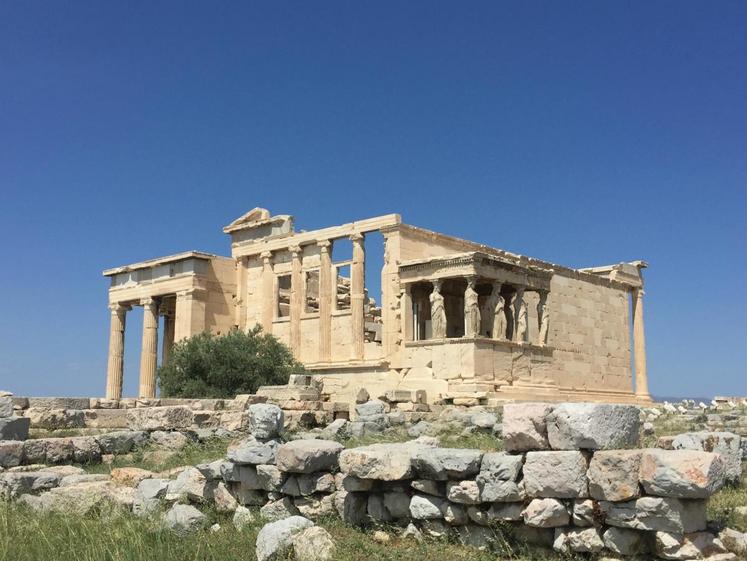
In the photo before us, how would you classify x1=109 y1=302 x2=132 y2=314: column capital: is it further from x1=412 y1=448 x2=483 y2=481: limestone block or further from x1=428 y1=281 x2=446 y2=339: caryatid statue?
x1=412 y1=448 x2=483 y2=481: limestone block

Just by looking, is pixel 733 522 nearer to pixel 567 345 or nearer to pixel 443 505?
pixel 443 505

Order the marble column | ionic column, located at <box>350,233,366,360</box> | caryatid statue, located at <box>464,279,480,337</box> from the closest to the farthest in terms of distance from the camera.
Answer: caryatid statue, located at <box>464,279,480,337</box>, the marble column, ionic column, located at <box>350,233,366,360</box>

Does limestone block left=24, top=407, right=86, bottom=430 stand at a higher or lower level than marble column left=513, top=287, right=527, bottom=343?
lower

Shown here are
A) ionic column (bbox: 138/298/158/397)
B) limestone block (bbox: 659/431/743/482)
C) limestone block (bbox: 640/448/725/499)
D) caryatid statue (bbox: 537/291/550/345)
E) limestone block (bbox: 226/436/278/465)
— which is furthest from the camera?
ionic column (bbox: 138/298/158/397)

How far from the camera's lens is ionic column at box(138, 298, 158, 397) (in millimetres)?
32562

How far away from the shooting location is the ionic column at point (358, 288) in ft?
91.5

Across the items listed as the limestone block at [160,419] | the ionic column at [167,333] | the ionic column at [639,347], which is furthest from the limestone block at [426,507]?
the ionic column at [167,333]

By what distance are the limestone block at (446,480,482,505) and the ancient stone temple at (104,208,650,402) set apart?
1549 cm

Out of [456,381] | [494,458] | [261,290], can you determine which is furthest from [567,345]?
[494,458]

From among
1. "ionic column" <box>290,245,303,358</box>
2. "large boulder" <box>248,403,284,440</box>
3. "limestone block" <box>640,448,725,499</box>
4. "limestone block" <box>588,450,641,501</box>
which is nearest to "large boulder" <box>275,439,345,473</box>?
"large boulder" <box>248,403,284,440</box>

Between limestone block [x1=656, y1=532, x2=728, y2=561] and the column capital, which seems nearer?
limestone block [x1=656, y1=532, x2=728, y2=561]

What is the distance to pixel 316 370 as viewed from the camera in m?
28.6

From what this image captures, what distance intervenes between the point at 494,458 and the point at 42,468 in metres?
6.89

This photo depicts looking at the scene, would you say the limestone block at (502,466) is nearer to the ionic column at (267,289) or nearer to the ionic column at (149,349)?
the ionic column at (267,289)
